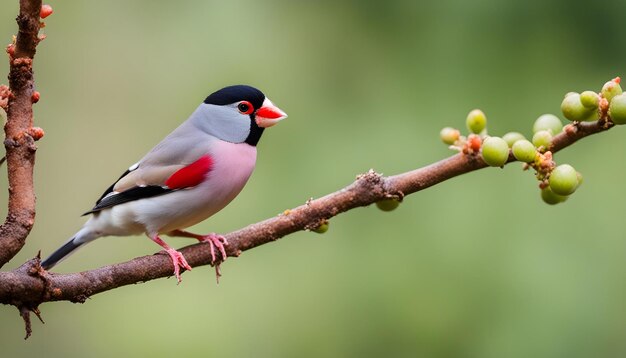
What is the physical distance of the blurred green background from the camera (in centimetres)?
297

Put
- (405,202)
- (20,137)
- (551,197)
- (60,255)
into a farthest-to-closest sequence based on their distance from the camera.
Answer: (405,202), (60,255), (551,197), (20,137)

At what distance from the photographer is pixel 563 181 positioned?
1724 millimetres

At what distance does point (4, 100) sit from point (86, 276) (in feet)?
1.21

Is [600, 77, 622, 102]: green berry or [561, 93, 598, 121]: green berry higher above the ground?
[600, 77, 622, 102]: green berry

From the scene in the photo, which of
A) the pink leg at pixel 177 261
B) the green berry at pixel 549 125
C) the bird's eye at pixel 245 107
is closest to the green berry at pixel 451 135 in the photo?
the green berry at pixel 549 125

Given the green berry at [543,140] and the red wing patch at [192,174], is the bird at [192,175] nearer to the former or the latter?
the red wing patch at [192,174]

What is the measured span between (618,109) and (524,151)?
19 cm

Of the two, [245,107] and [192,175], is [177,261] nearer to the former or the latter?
[192,175]

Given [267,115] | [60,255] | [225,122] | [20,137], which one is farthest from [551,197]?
[60,255]

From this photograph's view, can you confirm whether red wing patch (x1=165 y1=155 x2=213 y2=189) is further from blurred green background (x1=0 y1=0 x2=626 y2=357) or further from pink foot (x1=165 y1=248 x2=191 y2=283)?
blurred green background (x1=0 y1=0 x2=626 y2=357)

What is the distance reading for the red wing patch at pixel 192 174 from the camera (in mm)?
2217

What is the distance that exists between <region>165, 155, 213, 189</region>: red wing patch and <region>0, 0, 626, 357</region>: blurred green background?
105 centimetres

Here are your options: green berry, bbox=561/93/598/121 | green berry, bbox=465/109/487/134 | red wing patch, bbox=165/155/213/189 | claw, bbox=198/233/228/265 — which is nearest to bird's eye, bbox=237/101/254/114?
red wing patch, bbox=165/155/213/189

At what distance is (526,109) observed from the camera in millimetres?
3266
